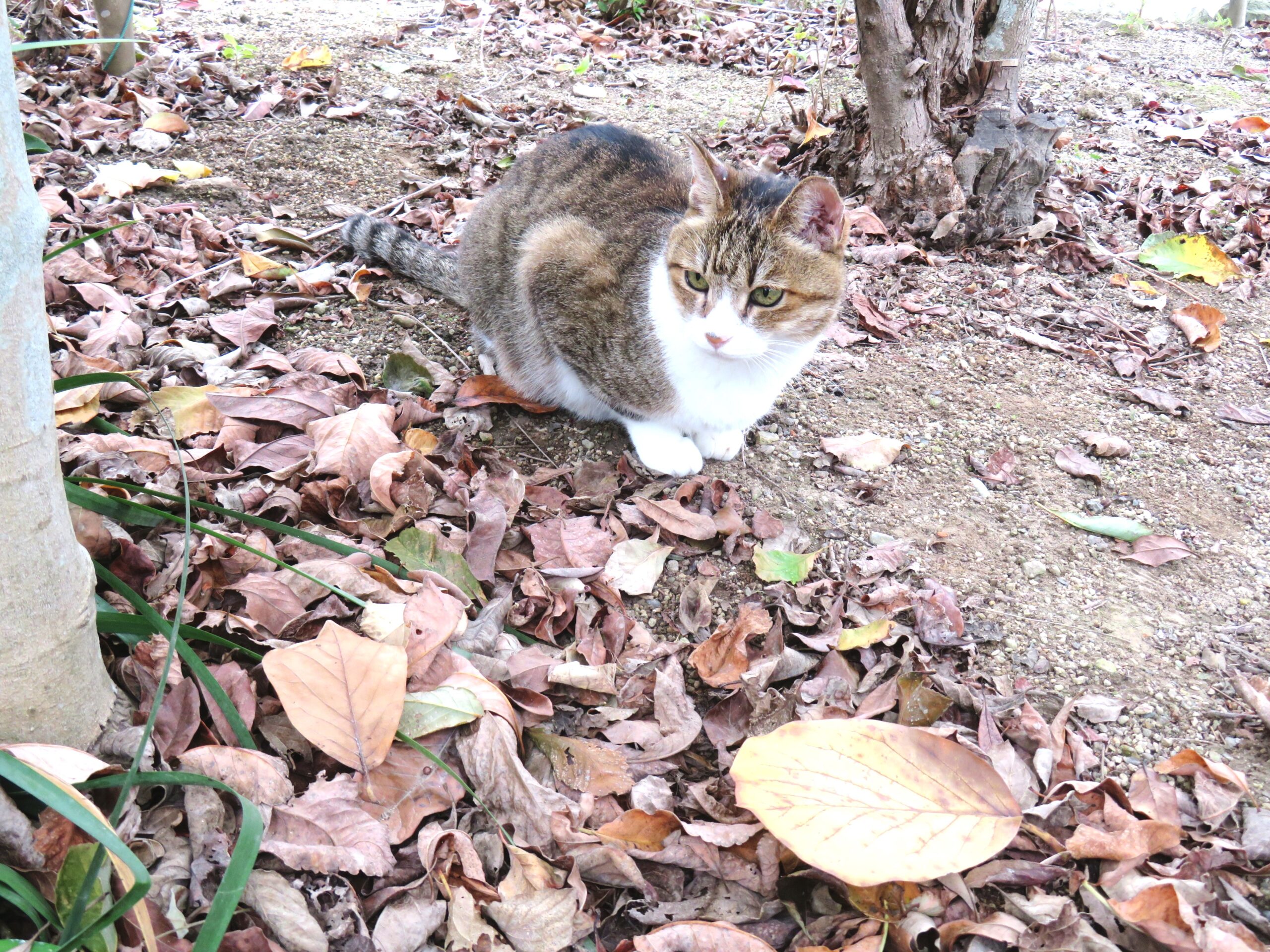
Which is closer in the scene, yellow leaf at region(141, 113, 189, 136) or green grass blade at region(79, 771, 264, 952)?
green grass blade at region(79, 771, 264, 952)

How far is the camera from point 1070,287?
3820 mm

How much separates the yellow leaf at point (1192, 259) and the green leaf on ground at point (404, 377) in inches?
126

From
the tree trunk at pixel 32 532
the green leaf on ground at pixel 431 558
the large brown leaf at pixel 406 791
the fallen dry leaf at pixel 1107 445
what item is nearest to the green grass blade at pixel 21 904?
the tree trunk at pixel 32 532

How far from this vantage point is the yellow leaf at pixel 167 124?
418 cm

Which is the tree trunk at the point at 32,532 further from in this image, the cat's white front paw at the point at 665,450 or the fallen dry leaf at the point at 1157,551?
the fallen dry leaf at the point at 1157,551

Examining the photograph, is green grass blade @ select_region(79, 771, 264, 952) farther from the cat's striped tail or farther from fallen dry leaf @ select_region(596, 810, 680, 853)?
the cat's striped tail

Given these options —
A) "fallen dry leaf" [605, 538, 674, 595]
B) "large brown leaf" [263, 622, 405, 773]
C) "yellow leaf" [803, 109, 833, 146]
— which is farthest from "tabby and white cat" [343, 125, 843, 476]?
"yellow leaf" [803, 109, 833, 146]

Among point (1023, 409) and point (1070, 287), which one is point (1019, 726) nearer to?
point (1023, 409)


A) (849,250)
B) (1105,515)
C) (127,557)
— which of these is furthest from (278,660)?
(849,250)

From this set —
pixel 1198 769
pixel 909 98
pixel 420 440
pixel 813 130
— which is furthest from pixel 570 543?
pixel 813 130

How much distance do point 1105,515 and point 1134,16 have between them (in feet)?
24.7

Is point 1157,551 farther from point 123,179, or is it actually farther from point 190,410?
point 123,179

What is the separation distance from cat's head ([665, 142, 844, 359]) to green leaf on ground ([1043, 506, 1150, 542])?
3.11 ft

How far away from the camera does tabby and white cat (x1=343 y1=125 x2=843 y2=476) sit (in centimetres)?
254
